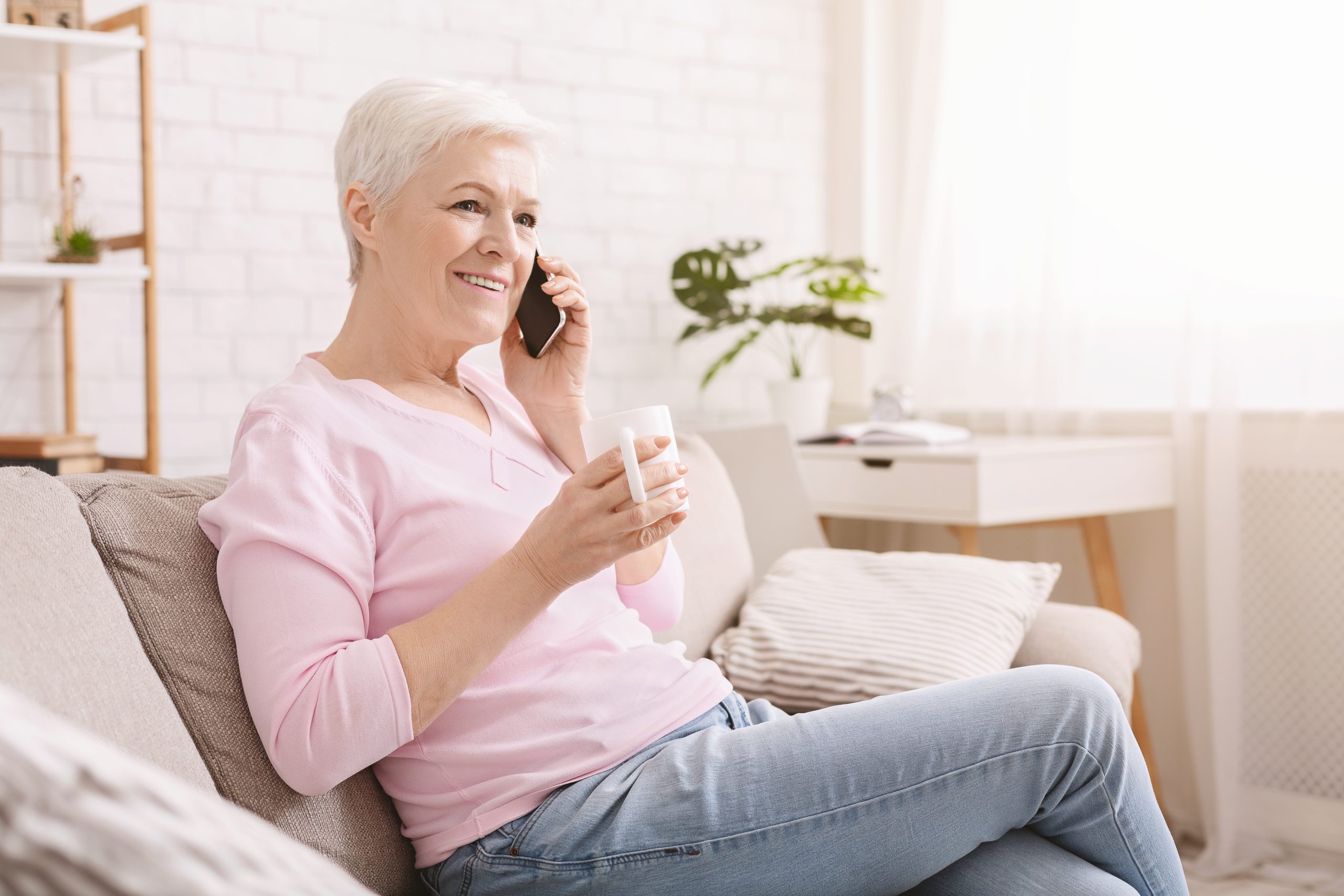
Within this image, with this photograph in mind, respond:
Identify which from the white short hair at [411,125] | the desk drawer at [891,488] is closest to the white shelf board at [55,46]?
the white short hair at [411,125]

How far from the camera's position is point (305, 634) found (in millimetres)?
983

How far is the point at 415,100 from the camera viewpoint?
3.88 ft

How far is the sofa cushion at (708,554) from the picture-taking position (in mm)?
1779

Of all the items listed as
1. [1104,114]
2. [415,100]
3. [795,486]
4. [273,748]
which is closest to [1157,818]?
[273,748]

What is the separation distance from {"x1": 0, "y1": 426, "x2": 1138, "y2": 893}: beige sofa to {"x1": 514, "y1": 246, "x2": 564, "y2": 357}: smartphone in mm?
377

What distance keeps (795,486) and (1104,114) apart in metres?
1.14

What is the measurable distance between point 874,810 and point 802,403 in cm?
197

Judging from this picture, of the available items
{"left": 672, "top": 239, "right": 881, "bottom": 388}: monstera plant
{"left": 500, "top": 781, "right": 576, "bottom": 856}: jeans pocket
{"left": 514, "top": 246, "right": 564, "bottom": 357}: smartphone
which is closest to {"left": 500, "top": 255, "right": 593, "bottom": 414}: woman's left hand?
{"left": 514, "top": 246, "right": 564, "bottom": 357}: smartphone

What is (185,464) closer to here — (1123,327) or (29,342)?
(29,342)

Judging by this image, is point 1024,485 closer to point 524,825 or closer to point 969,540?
point 969,540

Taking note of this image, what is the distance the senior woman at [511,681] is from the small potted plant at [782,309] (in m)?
1.64

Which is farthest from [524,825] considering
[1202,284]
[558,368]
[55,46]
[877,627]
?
[1202,284]

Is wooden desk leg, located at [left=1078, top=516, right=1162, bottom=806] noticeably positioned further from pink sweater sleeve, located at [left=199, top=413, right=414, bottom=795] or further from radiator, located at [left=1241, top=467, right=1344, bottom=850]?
pink sweater sleeve, located at [left=199, top=413, right=414, bottom=795]

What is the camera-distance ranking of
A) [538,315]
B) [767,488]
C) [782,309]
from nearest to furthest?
[538,315] → [767,488] → [782,309]
